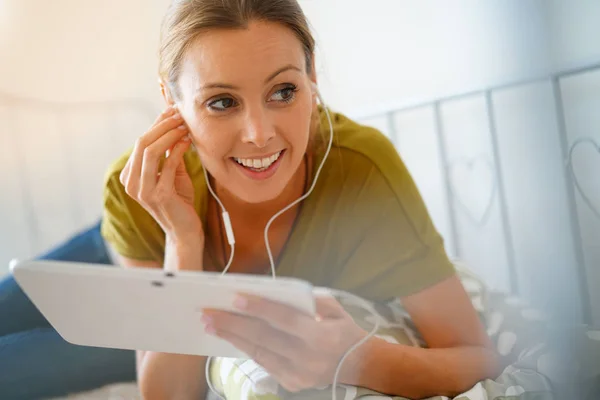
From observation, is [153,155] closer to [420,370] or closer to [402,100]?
[420,370]

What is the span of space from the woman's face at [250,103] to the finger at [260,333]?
0.23 meters

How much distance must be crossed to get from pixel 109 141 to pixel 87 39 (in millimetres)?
315

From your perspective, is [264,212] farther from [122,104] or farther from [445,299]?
[122,104]

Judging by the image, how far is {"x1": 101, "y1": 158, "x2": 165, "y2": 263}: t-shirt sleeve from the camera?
0.89 meters

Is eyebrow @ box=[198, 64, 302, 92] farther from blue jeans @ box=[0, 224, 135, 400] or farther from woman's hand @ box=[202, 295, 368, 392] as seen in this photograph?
blue jeans @ box=[0, 224, 135, 400]

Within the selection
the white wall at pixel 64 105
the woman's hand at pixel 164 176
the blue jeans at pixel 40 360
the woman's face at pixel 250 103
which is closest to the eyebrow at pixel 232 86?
the woman's face at pixel 250 103

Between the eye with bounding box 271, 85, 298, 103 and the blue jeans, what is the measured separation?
1.82ft

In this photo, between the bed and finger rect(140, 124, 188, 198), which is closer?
the bed

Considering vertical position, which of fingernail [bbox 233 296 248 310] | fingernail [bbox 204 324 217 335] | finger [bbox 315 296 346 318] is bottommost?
finger [bbox 315 296 346 318]

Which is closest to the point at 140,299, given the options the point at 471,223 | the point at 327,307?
the point at 327,307

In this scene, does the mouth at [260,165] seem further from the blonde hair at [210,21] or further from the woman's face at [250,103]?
the blonde hair at [210,21]

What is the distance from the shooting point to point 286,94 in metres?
0.70

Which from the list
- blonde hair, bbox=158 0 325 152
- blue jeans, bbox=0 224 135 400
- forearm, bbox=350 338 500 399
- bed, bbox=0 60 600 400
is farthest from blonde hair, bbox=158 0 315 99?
blue jeans, bbox=0 224 135 400

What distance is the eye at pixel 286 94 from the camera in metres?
0.69
